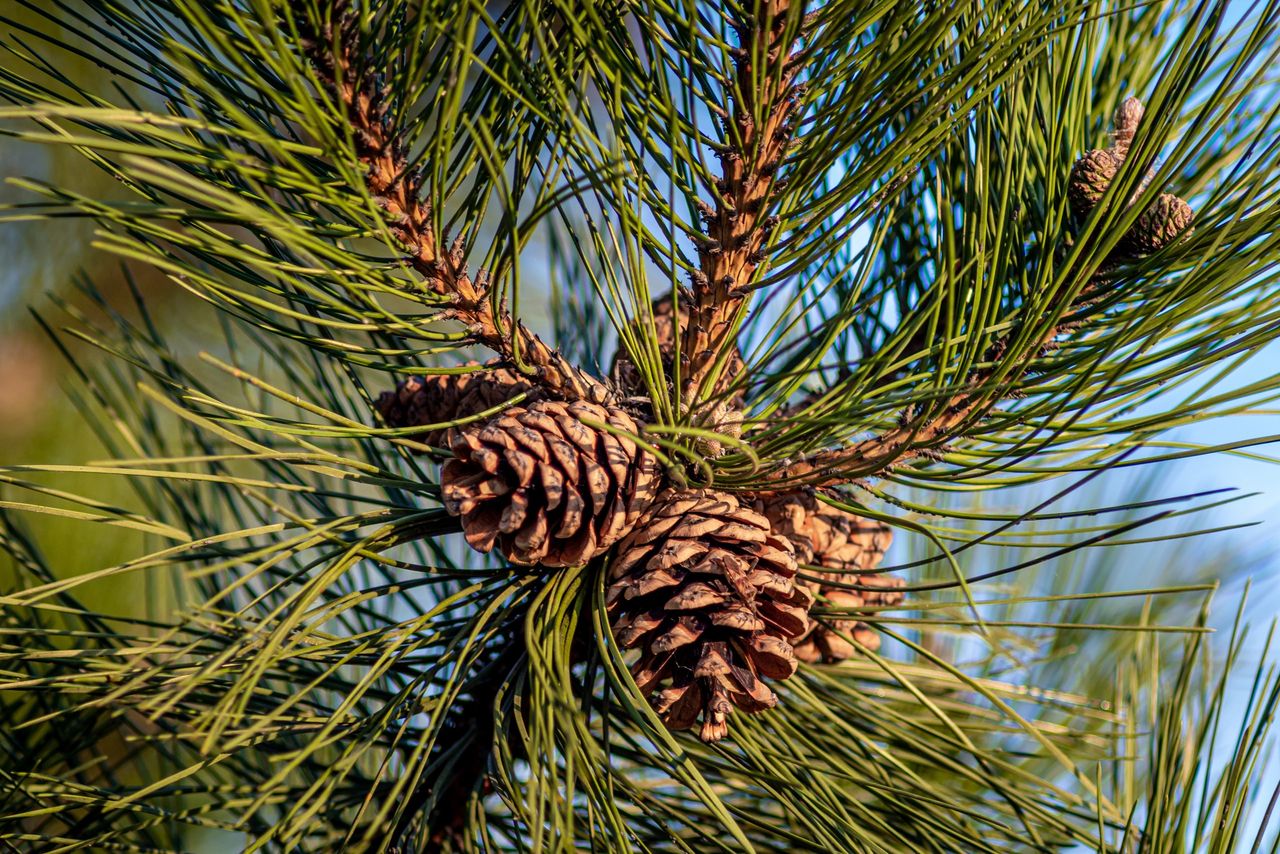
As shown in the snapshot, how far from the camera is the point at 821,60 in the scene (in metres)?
0.51

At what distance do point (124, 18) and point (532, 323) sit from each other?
51.6 inches

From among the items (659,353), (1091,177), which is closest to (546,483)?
(659,353)

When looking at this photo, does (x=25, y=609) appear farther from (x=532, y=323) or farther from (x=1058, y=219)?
(x=532, y=323)

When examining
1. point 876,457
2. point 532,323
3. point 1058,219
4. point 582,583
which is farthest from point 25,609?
point 532,323

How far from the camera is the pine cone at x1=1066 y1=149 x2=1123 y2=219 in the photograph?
558 millimetres

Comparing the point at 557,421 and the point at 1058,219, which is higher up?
the point at 1058,219

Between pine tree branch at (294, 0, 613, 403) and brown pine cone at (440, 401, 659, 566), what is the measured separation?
35mm

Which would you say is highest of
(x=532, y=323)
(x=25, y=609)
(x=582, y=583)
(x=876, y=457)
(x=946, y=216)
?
(x=532, y=323)

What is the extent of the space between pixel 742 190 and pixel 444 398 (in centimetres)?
23

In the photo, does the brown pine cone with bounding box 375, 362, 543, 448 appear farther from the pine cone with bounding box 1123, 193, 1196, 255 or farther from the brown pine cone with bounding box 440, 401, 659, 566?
the pine cone with bounding box 1123, 193, 1196, 255

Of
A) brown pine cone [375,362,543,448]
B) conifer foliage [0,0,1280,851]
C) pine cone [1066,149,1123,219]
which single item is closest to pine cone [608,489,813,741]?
conifer foliage [0,0,1280,851]

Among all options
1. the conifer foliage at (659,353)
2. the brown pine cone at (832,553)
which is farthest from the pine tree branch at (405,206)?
the brown pine cone at (832,553)

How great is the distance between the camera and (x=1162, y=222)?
54 cm

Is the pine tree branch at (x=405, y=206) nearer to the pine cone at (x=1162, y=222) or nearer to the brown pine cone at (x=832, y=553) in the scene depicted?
the brown pine cone at (x=832, y=553)
